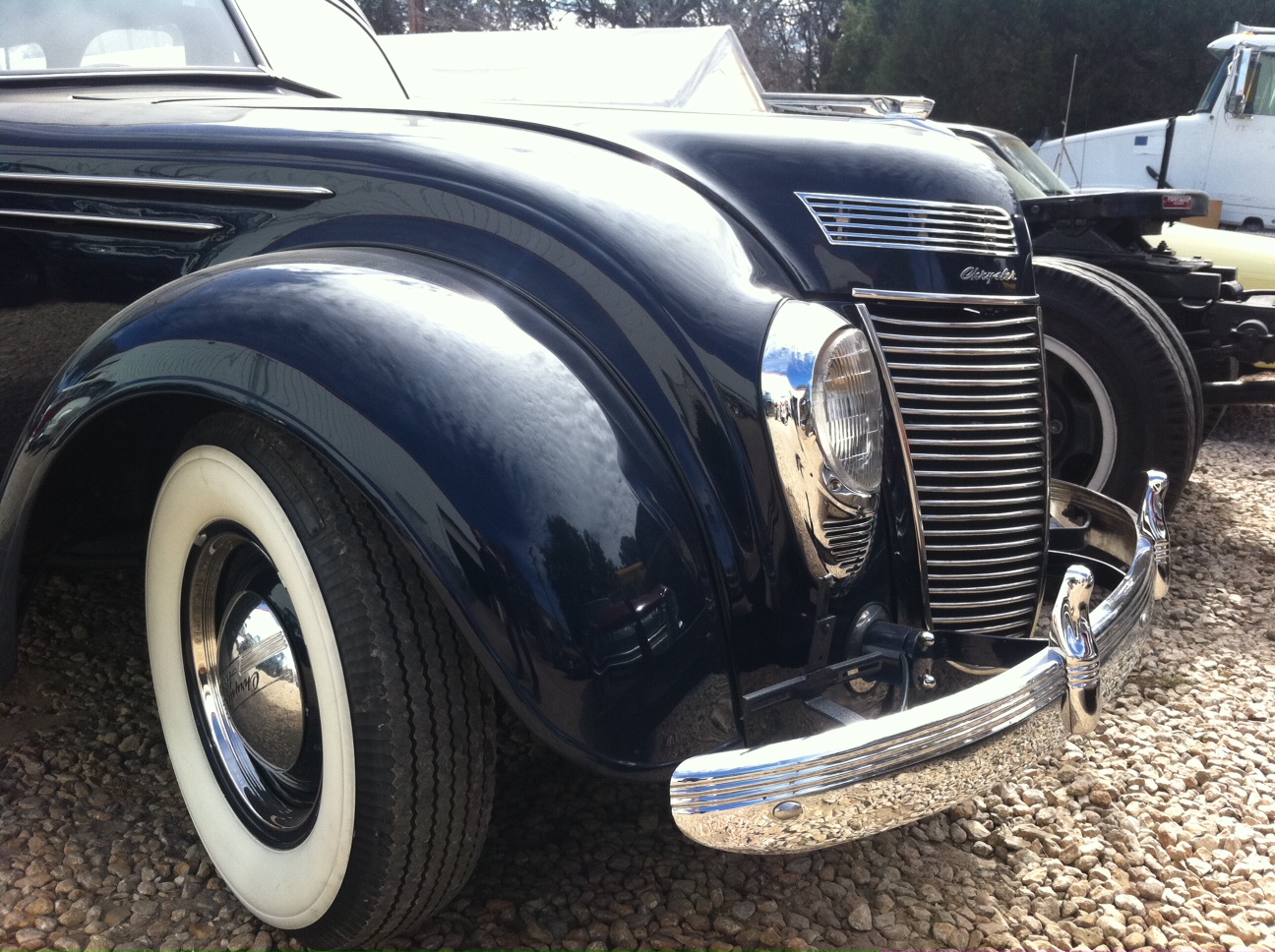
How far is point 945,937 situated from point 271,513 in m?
1.29

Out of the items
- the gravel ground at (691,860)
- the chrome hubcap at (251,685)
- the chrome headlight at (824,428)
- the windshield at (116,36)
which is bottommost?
the gravel ground at (691,860)

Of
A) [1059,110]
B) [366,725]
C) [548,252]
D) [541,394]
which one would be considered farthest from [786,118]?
[1059,110]

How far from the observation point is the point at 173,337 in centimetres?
164

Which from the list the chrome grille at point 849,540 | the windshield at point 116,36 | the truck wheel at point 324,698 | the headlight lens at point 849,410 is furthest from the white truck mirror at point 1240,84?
the truck wheel at point 324,698

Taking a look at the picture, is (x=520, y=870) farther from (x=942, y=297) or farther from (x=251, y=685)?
(x=942, y=297)

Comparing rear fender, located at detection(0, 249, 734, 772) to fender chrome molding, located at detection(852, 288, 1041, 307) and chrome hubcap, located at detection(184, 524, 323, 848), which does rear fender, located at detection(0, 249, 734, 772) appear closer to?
chrome hubcap, located at detection(184, 524, 323, 848)

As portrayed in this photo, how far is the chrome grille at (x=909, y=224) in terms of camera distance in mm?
1837

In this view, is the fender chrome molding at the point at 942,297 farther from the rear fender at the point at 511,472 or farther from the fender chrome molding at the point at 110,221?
the fender chrome molding at the point at 110,221

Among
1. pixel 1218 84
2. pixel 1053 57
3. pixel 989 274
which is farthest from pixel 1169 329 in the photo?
pixel 1053 57

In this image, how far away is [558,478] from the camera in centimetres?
144

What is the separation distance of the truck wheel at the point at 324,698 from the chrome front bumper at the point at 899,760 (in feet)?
1.21

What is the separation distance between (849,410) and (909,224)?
1.52ft

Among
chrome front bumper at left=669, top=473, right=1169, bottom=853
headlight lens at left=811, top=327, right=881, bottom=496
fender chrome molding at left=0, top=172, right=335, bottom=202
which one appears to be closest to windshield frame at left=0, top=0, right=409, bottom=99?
fender chrome molding at left=0, top=172, right=335, bottom=202

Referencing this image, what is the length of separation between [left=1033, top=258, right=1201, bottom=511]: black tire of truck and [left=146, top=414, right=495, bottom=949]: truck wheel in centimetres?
250
